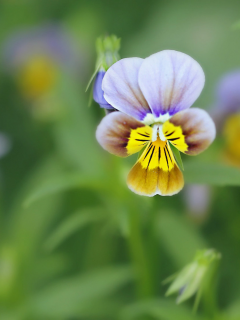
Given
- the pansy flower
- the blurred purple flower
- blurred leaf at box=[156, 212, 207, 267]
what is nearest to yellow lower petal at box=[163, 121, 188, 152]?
the pansy flower

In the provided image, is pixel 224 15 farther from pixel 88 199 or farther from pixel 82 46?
pixel 88 199

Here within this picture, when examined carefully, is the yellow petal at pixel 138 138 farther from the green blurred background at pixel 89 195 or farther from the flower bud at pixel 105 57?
the green blurred background at pixel 89 195

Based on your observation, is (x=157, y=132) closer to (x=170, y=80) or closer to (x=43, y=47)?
(x=170, y=80)

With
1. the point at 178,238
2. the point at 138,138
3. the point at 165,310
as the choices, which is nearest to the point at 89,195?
the point at 178,238

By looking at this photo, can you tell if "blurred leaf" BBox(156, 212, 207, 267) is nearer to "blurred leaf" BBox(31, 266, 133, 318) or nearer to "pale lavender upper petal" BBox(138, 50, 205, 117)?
"blurred leaf" BBox(31, 266, 133, 318)

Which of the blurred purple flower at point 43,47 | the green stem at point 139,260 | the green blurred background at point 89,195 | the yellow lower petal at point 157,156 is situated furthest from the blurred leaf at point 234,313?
the blurred purple flower at point 43,47

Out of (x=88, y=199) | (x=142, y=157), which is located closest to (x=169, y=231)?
(x=88, y=199)

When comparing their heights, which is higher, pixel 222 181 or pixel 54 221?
pixel 54 221
